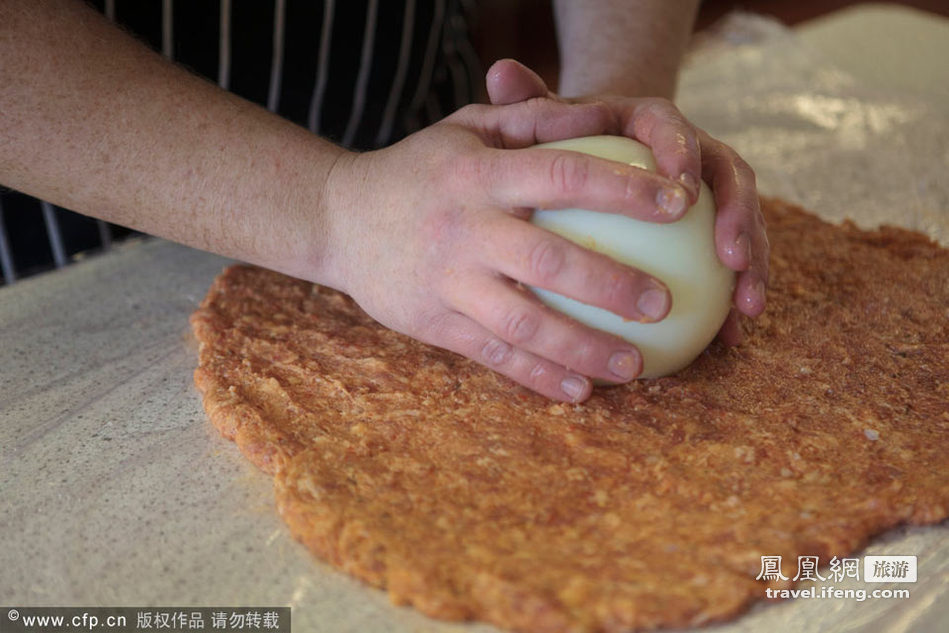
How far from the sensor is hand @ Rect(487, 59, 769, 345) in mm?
940

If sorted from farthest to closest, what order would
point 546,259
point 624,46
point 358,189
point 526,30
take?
point 526,30
point 624,46
point 358,189
point 546,259

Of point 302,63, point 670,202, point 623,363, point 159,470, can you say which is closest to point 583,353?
point 623,363

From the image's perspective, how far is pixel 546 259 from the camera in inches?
33.6

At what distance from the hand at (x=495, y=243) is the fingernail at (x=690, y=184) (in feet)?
0.09

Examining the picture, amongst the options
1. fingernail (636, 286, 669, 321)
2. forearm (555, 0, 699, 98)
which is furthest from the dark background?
fingernail (636, 286, 669, 321)

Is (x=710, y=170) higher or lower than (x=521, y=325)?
higher

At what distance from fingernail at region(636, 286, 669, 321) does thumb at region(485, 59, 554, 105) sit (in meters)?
0.30

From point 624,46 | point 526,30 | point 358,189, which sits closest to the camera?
point 358,189

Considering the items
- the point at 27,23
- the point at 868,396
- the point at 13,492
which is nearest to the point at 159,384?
the point at 13,492

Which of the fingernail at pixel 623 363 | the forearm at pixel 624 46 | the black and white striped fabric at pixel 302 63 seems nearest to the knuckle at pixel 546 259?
the fingernail at pixel 623 363

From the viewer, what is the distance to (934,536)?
2.71ft

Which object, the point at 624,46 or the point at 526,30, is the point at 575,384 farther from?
the point at 526,30

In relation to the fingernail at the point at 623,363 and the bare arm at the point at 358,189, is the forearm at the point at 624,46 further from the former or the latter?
the fingernail at the point at 623,363

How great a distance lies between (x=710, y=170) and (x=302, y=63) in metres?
0.72
